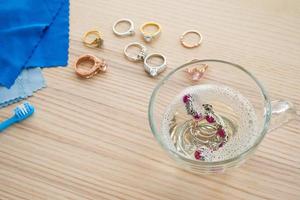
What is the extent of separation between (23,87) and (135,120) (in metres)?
0.16

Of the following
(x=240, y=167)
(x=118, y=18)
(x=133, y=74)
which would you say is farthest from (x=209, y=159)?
(x=118, y=18)

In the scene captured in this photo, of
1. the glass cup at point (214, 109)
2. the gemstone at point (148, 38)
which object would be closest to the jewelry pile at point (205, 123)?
the glass cup at point (214, 109)

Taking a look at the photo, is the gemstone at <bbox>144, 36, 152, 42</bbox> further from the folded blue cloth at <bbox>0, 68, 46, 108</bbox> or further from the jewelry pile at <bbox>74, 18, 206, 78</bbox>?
the folded blue cloth at <bbox>0, 68, 46, 108</bbox>

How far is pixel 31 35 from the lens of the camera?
665 millimetres

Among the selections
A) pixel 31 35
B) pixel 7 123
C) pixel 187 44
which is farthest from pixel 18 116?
pixel 187 44

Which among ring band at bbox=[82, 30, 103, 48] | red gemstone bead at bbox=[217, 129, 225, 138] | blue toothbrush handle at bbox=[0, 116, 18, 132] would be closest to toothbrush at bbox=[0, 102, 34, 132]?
blue toothbrush handle at bbox=[0, 116, 18, 132]

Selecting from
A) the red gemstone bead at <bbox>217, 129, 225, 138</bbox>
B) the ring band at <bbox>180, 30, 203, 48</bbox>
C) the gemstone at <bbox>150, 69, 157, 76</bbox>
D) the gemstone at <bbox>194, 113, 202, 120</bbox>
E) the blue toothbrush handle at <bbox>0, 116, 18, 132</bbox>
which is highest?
the ring band at <bbox>180, 30, 203, 48</bbox>

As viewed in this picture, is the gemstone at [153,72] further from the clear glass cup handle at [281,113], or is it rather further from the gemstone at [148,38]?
the clear glass cup handle at [281,113]

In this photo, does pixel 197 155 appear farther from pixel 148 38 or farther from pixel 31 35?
pixel 31 35

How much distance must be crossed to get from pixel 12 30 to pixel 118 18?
154 mm

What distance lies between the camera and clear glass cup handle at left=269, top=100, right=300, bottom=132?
1.72ft

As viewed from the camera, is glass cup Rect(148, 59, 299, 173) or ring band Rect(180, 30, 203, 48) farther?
ring band Rect(180, 30, 203, 48)

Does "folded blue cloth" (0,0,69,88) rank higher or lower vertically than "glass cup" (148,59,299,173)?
higher

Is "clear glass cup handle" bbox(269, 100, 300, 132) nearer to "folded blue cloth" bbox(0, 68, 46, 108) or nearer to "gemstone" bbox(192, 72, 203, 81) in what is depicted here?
"gemstone" bbox(192, 72, 203, 81)
